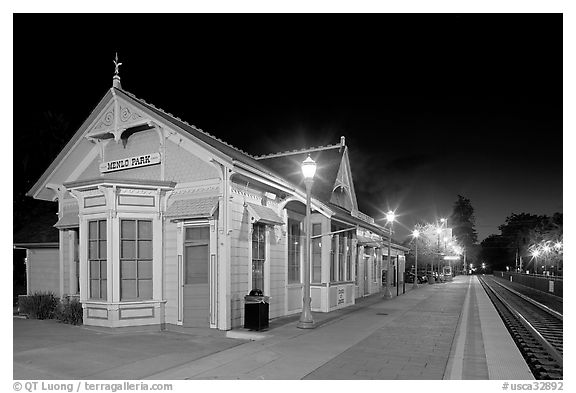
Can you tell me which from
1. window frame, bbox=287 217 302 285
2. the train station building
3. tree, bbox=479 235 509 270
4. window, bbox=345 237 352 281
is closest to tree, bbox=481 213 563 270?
tree, bbox=479 235 509 270

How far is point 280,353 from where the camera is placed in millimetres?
8992

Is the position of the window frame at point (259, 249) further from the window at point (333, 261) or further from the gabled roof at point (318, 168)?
the window at point (333, 261)

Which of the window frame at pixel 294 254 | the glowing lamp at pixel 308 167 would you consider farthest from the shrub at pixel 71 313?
the glowing lamp at pixel 308 167

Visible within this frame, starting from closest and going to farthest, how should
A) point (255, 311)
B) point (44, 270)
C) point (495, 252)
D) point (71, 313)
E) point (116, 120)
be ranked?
point (255, 311) → point (71, 313) → point (116, 120) → point (44, 270) → point (495, 252)

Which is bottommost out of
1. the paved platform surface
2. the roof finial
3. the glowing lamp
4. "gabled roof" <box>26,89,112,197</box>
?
the paved platform surface

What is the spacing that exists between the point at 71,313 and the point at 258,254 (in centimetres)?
551

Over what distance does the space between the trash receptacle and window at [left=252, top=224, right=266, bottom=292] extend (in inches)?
51.2

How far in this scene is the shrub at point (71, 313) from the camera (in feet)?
41.0

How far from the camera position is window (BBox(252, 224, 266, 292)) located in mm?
12859

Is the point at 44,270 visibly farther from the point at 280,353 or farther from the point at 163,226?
the point at 280,353

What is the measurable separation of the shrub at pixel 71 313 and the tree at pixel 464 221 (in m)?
122

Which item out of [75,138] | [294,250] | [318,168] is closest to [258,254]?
[294,250]

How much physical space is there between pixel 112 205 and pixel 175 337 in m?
3.80

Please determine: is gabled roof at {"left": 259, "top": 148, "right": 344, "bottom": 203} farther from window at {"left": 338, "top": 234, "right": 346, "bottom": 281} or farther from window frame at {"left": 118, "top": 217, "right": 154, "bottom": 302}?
window frame at {"left": 118, "top": 217, "right": 154, "bottom": 302}
